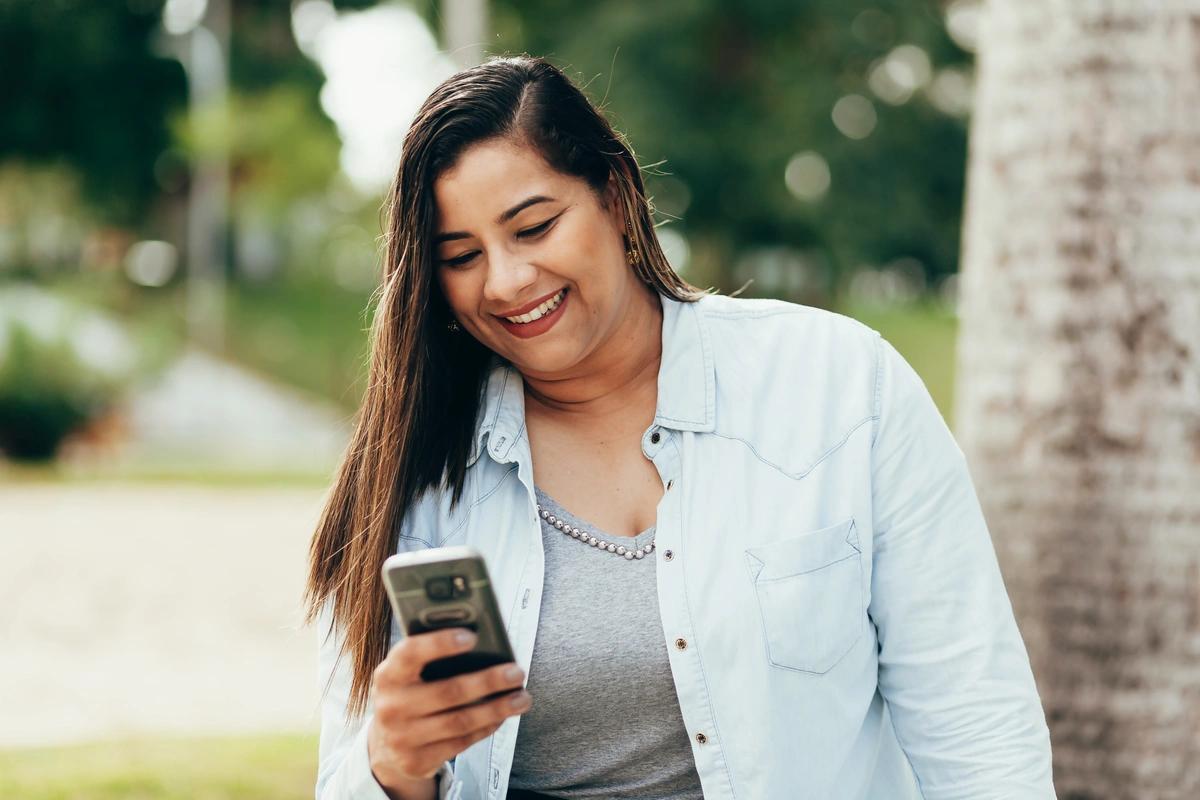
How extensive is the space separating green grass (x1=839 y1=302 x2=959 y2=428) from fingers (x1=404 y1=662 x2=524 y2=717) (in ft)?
71.4

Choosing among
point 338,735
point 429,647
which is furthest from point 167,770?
point 429,647

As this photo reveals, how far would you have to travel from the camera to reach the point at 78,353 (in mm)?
18125

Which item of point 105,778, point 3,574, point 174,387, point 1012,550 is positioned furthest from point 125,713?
point 174,387

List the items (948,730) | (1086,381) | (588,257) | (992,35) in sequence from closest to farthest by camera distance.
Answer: (948,730), (588,257), (1086,381), (992,35)

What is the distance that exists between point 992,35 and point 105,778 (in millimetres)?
3834

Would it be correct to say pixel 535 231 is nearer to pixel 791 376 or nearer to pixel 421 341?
pixel 421 341

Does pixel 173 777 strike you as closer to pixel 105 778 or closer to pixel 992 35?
pixel 105 778

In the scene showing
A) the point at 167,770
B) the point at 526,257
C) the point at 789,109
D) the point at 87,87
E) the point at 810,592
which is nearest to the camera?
the point at 810,592

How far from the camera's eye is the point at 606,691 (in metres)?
2.38

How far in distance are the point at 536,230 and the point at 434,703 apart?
0.86m

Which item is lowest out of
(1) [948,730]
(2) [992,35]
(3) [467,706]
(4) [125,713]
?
(4) [125,713]

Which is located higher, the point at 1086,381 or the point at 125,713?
the point at 1086,381

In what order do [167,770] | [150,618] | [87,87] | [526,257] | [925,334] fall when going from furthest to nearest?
1. [87,87]
2. [925,334]
3. [150,618]
4. [167,770]
5. [526,257]

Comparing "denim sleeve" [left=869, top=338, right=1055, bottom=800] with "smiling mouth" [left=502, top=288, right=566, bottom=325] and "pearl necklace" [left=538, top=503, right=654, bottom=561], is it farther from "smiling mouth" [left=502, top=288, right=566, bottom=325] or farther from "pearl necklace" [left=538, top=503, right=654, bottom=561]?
"smiling mouth" [left=502, top=288, right=566, bottom=325]
